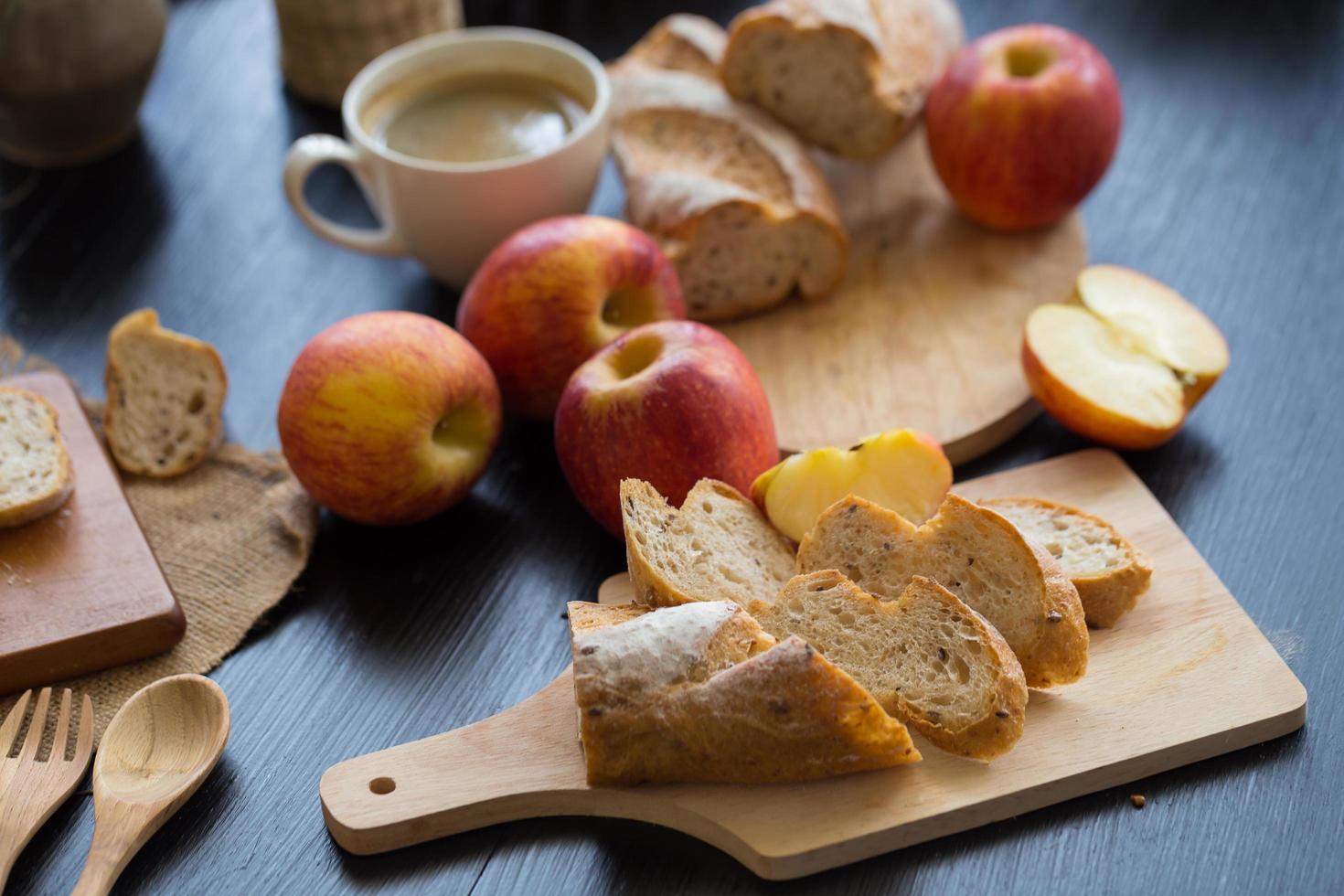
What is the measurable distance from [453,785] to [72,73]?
1.61 meters

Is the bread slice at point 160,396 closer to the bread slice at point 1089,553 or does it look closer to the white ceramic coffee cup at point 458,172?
the white ceramic coffee cup at point 458,172

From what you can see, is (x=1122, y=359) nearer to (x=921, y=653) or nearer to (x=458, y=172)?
(x=921, y=653)

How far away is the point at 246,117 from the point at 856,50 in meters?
1.28

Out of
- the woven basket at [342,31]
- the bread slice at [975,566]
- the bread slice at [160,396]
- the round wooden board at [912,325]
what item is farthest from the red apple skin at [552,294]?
the woven basket at [342,31]

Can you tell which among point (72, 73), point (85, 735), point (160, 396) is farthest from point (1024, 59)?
point (85, 735)

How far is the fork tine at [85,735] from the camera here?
1510 mm

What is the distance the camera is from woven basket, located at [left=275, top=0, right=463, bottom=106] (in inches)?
99.3

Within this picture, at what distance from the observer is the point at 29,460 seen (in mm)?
1778

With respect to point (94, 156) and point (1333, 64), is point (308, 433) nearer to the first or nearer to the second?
point (94, 156)

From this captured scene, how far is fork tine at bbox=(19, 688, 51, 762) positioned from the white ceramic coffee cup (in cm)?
93

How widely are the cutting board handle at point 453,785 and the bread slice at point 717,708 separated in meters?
0.07

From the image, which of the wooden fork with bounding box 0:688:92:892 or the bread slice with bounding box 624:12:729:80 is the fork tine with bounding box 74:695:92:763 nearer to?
the wooden fork with bounding box 0:688:92:892

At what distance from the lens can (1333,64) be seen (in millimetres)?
2689

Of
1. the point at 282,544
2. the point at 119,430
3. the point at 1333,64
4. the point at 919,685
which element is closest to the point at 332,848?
the point at 282,544
